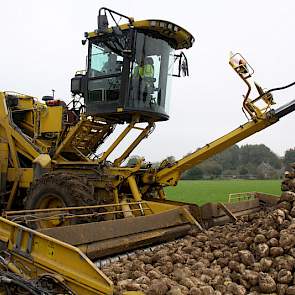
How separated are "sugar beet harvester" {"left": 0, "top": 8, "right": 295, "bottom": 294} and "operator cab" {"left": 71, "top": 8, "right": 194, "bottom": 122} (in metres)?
0.02

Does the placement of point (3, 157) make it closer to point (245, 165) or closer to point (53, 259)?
point (53, 259)

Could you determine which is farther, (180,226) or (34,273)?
(180,226)

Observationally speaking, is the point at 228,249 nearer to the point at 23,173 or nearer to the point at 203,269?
the point at 203,269

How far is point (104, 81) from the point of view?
7.48 m

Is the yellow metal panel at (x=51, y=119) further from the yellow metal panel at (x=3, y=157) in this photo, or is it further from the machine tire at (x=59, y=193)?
the machine tire at (x=59, y=193)

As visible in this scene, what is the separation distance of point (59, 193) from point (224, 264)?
9.28 feet

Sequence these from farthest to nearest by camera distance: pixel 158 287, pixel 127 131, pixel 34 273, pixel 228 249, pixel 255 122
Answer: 1. pixel 127 131
2. pixel 255 122
3. pixel 228 249
4. pixel 34 273
5. pixel 158 287

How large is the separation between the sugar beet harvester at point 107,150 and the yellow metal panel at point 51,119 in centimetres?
2

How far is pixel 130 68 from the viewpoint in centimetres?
714

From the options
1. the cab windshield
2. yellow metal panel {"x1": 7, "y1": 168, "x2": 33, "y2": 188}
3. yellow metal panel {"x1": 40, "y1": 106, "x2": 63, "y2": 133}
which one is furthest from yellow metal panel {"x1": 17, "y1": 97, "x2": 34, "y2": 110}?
the cab windshield

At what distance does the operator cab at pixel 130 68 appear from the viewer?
7109 millimetres

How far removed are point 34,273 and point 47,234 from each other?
369 millimetres

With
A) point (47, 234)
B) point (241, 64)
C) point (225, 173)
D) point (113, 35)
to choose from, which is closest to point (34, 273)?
point (47, 234)

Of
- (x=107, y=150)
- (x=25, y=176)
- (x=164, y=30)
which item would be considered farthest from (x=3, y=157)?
(x=164, y=30)
